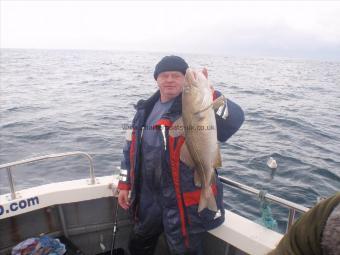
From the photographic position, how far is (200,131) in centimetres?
266

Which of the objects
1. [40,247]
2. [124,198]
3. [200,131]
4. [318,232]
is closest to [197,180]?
[200,131]

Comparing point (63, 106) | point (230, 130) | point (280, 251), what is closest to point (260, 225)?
point (230, 130)

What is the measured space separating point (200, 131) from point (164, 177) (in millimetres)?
583

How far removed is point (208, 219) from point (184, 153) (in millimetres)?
690

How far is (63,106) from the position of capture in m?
16.8

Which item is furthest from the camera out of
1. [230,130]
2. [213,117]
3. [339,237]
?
[230,130]

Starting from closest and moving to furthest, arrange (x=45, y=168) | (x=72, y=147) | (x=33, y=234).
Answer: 1. (x=33, y=234)
2. (x=45, y=168)
3. (x=72, y=147)

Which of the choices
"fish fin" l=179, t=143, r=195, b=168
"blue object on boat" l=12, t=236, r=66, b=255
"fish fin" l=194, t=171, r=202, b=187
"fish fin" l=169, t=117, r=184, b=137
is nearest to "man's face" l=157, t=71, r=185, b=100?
"fish fin" l=169, t=117, r=184, b=137

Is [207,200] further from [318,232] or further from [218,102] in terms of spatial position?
[318,232]

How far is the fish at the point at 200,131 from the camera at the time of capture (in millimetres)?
2629

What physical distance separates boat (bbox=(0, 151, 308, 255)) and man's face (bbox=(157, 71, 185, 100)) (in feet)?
3.39

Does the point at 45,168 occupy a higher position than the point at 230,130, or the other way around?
the point at 230,130

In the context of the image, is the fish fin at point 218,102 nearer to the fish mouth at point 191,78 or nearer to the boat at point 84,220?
the fish mouth at point 191,78

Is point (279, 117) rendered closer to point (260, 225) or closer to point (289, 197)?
point (289, 197)
